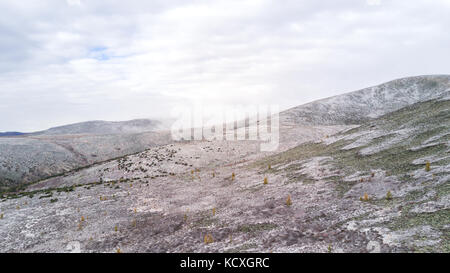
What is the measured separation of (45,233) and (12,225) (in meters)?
5.08

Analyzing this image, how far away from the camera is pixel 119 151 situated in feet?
251

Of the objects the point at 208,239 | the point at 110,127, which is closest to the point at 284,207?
the point at 208,239

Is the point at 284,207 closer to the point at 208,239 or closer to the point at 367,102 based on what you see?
the point at 208,239

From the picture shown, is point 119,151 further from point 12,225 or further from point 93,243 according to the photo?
point 93,243

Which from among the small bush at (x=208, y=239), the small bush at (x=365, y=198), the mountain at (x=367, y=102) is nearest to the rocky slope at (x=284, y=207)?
the small bush at (x=208, y=239)

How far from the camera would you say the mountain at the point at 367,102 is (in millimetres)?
90375

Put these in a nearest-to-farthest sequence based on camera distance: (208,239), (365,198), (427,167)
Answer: (208,239) → (365,198) → (427,167)

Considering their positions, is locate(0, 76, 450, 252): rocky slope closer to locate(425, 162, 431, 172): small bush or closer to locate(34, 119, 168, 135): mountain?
locate(425, 162, 431, 172): small bush

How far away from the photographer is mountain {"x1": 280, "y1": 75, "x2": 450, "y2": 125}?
9038 cm

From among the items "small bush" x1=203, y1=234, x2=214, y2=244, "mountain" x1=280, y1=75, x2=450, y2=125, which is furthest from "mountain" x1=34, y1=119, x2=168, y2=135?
"small bush" x1=203, y1=234, x2=214, y2=244

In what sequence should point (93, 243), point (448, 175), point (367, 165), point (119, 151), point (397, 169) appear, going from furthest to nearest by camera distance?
point (119, 151) < point (367, 165) < point (397, 169) < point (93, 243) < point (448, 175)

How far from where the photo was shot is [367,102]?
104 metres

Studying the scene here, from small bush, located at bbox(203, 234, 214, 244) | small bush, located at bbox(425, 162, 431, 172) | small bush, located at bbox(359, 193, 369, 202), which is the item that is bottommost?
small bush, located at bbox(203, 234, 214, 244)
